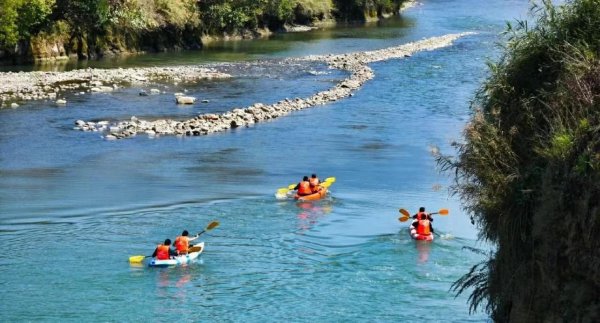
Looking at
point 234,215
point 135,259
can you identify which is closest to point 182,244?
point 135,259

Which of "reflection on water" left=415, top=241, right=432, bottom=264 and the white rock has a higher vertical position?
the white rock

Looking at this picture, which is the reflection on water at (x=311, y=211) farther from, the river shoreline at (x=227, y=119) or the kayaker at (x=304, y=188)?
the river shoreline at (x=227, y=119)

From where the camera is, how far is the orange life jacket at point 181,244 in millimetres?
22909

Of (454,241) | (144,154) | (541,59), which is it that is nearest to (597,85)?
(541,59)

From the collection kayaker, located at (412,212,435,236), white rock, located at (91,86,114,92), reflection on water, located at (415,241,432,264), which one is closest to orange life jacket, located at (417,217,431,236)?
kayaker, located at (412,212,435,236)

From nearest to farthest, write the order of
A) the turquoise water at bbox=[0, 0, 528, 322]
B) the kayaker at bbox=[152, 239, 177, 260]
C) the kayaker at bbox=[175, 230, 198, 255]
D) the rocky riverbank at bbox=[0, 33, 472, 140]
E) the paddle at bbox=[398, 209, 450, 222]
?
the turquoise water at bbox=[0, 0, 528, 322]
the kayaker at bbox=[152, 239, 177, 260]
the kayaker at bbox=[175, 230, 198, 255]
the paddle at bbox=[398, 209, 450, 222]
the rocky riverbank at bbox=[0, 33, 472, 140]

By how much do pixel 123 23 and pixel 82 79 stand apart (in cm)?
1597

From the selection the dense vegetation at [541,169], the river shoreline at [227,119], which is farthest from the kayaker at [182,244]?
the river shoreline at [227,119]

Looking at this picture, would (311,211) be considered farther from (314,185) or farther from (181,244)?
(181,244)

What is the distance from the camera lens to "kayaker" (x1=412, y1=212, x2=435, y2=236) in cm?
2492

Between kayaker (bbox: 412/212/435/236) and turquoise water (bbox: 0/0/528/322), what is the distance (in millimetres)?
419

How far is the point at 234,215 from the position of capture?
26.9 meters

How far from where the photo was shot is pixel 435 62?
6525 cm

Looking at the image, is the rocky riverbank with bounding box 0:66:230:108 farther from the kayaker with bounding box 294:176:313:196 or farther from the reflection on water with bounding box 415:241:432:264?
the reflection on water with bounding box 415:241:432:264
